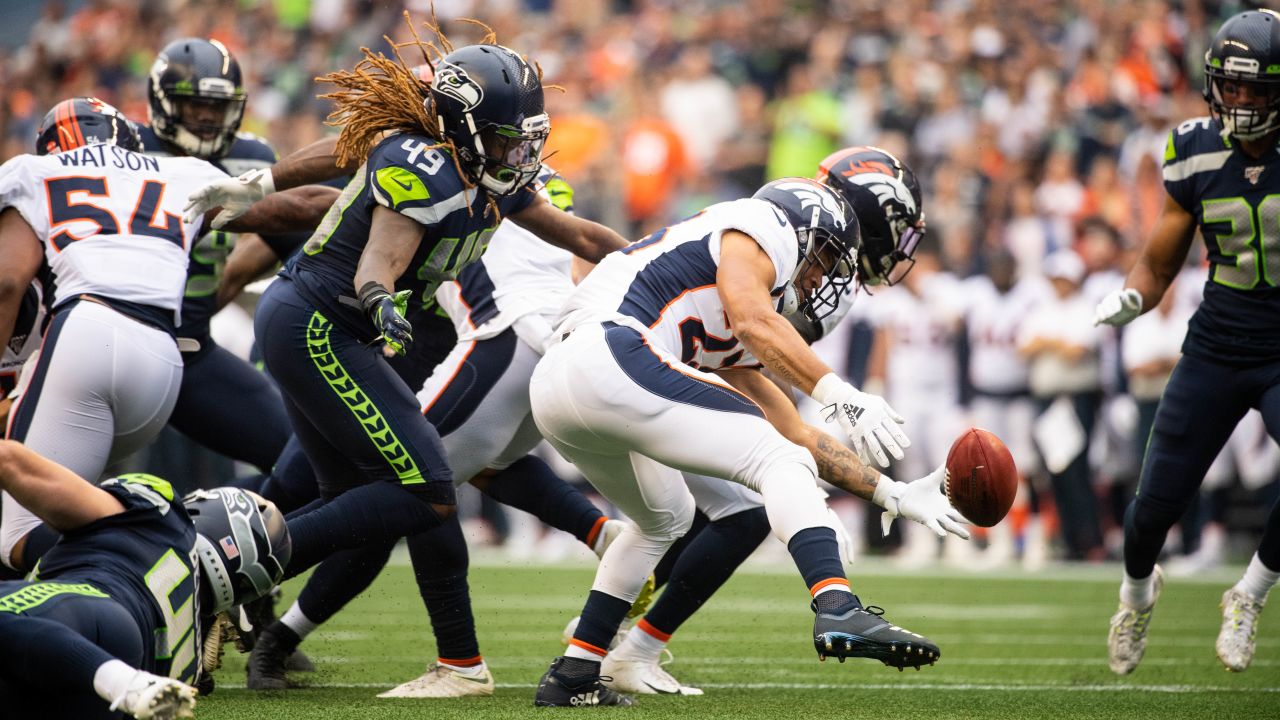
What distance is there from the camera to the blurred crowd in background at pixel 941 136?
10.4 meters

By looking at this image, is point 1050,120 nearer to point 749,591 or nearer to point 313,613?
point 749,591

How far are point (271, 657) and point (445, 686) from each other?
2.10 ft

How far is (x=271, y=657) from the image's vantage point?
16.4ft

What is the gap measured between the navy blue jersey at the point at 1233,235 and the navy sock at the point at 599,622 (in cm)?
237

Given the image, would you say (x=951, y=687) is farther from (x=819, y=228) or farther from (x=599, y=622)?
(x=819, y=228)

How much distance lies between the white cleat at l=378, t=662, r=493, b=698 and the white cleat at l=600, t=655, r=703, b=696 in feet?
1.28

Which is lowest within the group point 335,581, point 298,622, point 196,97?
point 298,622

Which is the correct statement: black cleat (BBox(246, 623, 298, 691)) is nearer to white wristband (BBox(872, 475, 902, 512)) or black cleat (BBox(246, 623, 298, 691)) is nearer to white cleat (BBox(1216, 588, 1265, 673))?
white wristband (BBox(872, 475, 902, 512))

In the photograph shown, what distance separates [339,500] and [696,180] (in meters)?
9.04

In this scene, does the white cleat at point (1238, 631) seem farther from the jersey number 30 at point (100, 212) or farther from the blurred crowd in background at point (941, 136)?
the blurred crowd in background at point (941, 136)

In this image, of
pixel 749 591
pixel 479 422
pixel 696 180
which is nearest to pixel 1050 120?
pixel 696 180

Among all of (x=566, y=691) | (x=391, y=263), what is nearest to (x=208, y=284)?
(x=391, y=263)

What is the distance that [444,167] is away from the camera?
446 centimetres

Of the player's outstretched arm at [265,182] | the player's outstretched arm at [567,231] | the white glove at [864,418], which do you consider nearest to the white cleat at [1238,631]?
the white glove at [864,418]
